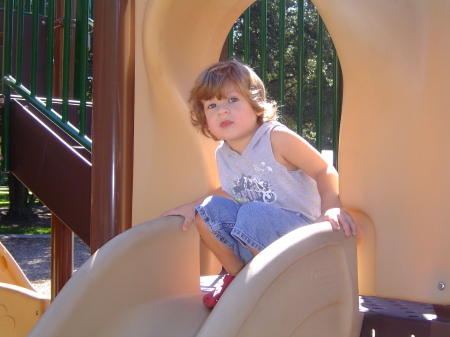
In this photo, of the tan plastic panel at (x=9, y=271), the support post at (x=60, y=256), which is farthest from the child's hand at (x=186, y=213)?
the support post at (x=60, y=256)

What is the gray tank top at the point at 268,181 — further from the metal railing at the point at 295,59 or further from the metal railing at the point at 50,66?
the metal railing at the point at 295,59

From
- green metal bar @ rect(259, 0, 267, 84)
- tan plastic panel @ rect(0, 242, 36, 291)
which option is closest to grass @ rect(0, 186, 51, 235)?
tan plastic panel @ rect(0, 242, 36, 291)

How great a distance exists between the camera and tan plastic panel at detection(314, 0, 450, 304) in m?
1.50

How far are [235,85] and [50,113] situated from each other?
1229mm

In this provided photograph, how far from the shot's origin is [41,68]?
170 inches

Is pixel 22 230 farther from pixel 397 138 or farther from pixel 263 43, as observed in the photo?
→ pixel 397 138

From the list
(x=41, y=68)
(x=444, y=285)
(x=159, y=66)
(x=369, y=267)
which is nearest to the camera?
(x=444, y=285)

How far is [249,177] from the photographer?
1903 mm

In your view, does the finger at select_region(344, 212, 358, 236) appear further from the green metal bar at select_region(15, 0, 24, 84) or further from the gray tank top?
the green metal bar at select_region(15, 0, 24, 84)

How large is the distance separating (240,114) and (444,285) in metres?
0.84

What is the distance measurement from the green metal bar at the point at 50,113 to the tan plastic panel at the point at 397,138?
1.32 meters

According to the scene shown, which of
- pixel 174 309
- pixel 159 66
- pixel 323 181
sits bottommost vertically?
pixel 174 309

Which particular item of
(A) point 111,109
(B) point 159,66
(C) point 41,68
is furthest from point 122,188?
(C) point 41,68

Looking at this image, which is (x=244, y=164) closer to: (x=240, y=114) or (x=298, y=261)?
(x=240, y=114)
